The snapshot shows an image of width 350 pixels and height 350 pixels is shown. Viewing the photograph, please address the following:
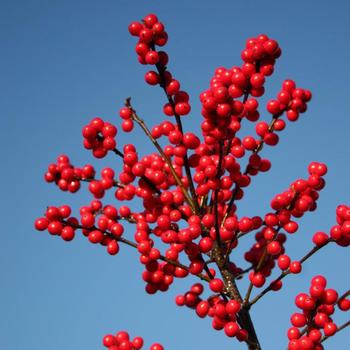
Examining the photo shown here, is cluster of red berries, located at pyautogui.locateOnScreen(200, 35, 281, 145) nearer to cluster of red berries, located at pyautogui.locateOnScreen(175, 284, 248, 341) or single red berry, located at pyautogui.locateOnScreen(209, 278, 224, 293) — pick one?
single red berry, located at pyautogui.locateOnScreen(209, 278, 224, 293)

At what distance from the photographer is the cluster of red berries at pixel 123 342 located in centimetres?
389

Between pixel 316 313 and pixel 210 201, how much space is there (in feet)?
3.40

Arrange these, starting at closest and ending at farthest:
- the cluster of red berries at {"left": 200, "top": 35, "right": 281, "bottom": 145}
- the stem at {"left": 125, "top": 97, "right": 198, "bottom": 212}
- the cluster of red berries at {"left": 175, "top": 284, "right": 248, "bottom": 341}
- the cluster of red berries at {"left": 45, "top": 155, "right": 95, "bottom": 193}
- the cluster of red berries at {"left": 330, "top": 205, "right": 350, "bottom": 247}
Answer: the cluster of red berries at {"left": 200, "top": 35, "right": 281, "bottom": 145}, the cluster of red berries at {"left": 175, "top": 284, "right": 248, "bottom": 341}, the cluster of red berries at {"left": 330, "top": 205, "right": 350, "bottom": 247}, the stem at {"left": 125, "top": 97, "right": 198, "bottom": 212}, the cluster of red berries at {"left": 45, "top": 155, "right": 95, "bottom": 193}

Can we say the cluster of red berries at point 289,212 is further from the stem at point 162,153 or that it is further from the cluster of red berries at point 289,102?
the stem at point 162,153

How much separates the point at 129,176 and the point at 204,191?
57cm

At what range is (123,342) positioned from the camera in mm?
3918

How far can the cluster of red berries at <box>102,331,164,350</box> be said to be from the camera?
3889 mm

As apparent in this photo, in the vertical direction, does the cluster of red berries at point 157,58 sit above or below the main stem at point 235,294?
above

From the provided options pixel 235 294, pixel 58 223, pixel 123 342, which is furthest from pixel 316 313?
pixel 58 223

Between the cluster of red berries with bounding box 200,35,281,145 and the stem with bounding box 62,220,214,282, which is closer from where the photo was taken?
the cluster of red berries with bounding box 200,35,281,145

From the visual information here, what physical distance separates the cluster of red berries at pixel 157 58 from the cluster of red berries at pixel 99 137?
0.43 meters

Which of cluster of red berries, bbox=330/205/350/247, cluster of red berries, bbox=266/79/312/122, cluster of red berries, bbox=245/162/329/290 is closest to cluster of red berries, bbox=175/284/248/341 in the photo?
Result: cluster of red berries, bbox=245/162/329/290

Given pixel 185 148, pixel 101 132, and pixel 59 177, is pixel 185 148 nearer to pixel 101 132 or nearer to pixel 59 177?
pixel 101 132

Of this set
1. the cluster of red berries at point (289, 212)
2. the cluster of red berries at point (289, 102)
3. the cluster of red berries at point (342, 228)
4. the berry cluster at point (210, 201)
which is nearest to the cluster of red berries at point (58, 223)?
the berry cluster at point (210, 201)
